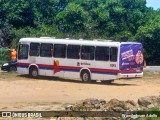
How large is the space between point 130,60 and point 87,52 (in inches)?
104

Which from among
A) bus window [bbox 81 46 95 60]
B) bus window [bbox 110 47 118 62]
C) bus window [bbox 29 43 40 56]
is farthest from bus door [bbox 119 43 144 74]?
bus window [bbox 29 43 40 56]

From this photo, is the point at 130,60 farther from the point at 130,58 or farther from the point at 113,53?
the point at 113,53

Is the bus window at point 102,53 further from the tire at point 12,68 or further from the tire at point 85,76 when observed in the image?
the tire at point 12,68

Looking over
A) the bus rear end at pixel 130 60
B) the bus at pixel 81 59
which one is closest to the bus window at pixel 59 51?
the bus at pixel 81 59

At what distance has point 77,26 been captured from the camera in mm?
40125

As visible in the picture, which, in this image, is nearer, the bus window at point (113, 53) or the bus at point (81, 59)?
the bus window at point (113, 53)

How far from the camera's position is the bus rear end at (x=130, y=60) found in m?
22.3

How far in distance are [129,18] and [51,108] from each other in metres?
30.1

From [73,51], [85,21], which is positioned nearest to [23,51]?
[73,51]

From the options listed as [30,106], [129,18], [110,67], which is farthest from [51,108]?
[129,18]

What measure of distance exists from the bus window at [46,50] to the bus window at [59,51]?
0.37 m

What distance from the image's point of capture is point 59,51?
24547mm

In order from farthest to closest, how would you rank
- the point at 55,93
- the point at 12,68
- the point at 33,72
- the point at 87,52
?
the point at 12,68 < the point at 33,72 < the point at 87,52 < the point at 55,93

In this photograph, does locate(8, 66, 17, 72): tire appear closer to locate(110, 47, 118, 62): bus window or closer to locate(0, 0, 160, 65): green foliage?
locate(110, 47, 118, 62): bus window
